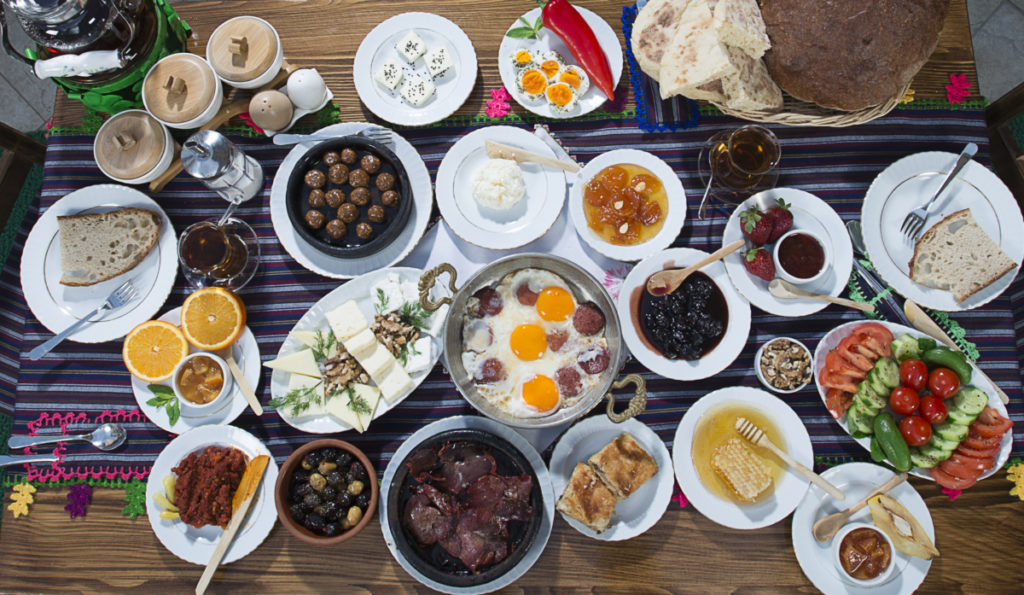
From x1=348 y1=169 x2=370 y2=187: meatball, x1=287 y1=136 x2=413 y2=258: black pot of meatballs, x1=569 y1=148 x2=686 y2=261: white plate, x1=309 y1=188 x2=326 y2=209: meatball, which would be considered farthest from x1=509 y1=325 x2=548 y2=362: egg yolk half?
x1=309 y1=188 x2=326 y2=209: meatball

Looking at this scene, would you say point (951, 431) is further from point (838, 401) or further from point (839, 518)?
point (839, 518)

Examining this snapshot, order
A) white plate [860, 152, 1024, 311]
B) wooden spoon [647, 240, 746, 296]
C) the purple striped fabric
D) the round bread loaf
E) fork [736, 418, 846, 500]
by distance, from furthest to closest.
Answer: the purple striped fabric → white plate [860, 152, 1024, 311] → wooden spoon [647, 240, 746, 296] → fork [736, 418, 846, 500] → the round bread loaf

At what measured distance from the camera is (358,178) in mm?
3270

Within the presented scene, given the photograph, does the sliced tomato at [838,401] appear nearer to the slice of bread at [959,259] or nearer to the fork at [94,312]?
the slice of bread at [959,259]

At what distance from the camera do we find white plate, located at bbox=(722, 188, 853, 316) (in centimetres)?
320

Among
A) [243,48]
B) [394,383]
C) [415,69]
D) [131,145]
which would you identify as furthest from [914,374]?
[131,145]

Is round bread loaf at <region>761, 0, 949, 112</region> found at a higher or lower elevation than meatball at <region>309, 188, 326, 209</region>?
higher

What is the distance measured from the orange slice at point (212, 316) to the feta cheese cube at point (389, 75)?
1.51m

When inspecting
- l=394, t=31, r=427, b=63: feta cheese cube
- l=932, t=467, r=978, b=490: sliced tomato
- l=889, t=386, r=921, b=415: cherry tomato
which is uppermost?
l=394, t=31, r=427, b=63: feta cheese cube

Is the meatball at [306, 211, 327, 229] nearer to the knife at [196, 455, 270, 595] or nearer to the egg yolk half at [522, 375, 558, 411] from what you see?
the knife at [196, 455, 270, 595]

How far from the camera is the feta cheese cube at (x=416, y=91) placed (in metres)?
3.39

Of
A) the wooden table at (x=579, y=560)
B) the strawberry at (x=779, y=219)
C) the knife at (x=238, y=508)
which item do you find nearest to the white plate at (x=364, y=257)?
the knife at (x=238, y=508)

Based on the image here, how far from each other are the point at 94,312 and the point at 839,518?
427 cm

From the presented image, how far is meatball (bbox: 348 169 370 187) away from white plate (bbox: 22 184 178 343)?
3.68ft
